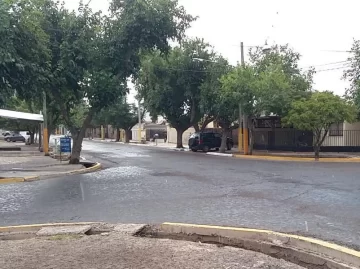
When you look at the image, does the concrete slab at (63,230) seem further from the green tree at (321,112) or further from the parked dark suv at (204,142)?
the parked dark suv at (204,142)

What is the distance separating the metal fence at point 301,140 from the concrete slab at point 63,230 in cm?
2740

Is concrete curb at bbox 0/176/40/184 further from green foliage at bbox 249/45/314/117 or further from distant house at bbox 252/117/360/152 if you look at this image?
distant house at bbox 252/117/360/152

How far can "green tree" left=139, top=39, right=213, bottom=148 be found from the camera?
3609cm

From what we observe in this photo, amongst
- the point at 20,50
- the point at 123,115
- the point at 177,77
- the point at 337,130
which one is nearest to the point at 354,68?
the point at 337,130

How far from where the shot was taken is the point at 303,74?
111ft

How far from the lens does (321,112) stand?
25.5 m

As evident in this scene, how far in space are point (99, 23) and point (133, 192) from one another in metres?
12.7

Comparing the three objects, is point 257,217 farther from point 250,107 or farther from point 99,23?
point 250,107

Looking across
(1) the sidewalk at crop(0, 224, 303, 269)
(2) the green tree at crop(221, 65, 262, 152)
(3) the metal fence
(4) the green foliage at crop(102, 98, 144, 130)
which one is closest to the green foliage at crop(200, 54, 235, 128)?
(2) the green tree at crop(221, 65, 262, 152)

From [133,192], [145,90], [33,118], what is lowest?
[133,192]

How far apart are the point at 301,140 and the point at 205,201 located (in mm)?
24515

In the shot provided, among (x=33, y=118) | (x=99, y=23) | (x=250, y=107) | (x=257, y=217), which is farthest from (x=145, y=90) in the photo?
(x=257, y=217)

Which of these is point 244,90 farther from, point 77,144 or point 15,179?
point 15,179

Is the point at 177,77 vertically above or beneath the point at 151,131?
above
